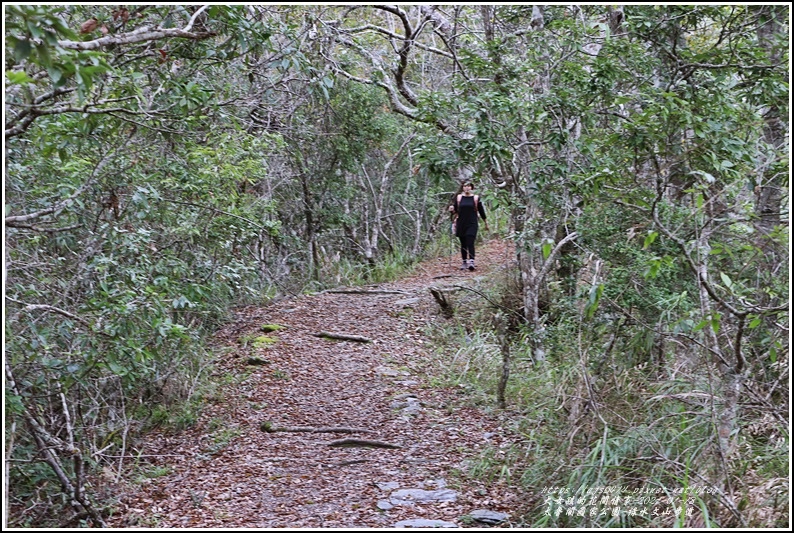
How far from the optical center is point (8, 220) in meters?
3.68

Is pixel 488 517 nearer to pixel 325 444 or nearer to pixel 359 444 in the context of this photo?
pixel 359 444

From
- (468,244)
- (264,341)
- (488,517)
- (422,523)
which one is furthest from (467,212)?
(422,523)

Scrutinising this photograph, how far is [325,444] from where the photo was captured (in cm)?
581

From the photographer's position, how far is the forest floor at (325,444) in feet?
15.1

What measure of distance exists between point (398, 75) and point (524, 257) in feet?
9.45

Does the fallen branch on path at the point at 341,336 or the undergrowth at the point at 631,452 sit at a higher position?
the undergrowth at the point at 631,452

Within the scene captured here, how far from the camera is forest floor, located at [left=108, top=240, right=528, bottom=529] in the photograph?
4605 mm

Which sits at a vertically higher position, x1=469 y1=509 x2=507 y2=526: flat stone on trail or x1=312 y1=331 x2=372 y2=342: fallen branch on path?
x1=312 y1=331 x2=372 y2=342: fallen branch on path

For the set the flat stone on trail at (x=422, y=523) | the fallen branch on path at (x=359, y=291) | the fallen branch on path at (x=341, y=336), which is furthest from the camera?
the fallen branch on path at (x=359, y=291)

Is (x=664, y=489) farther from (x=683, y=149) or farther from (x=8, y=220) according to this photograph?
(x=8, y=220)

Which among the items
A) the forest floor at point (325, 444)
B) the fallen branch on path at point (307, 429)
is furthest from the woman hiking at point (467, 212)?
the fallen branch on path at point (307, 429)

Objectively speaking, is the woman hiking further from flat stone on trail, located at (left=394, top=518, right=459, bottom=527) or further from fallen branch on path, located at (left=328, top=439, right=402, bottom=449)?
flat stone on trail, located at (left=394, top=518, right=459, bottom=527)

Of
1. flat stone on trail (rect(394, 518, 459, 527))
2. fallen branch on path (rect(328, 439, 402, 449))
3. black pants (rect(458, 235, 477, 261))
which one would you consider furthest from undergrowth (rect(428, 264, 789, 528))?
black pants (rect(458, 235, 477, 261))

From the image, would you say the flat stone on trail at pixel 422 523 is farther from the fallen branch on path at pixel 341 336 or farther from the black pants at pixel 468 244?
the black pants at pixel 468 244
